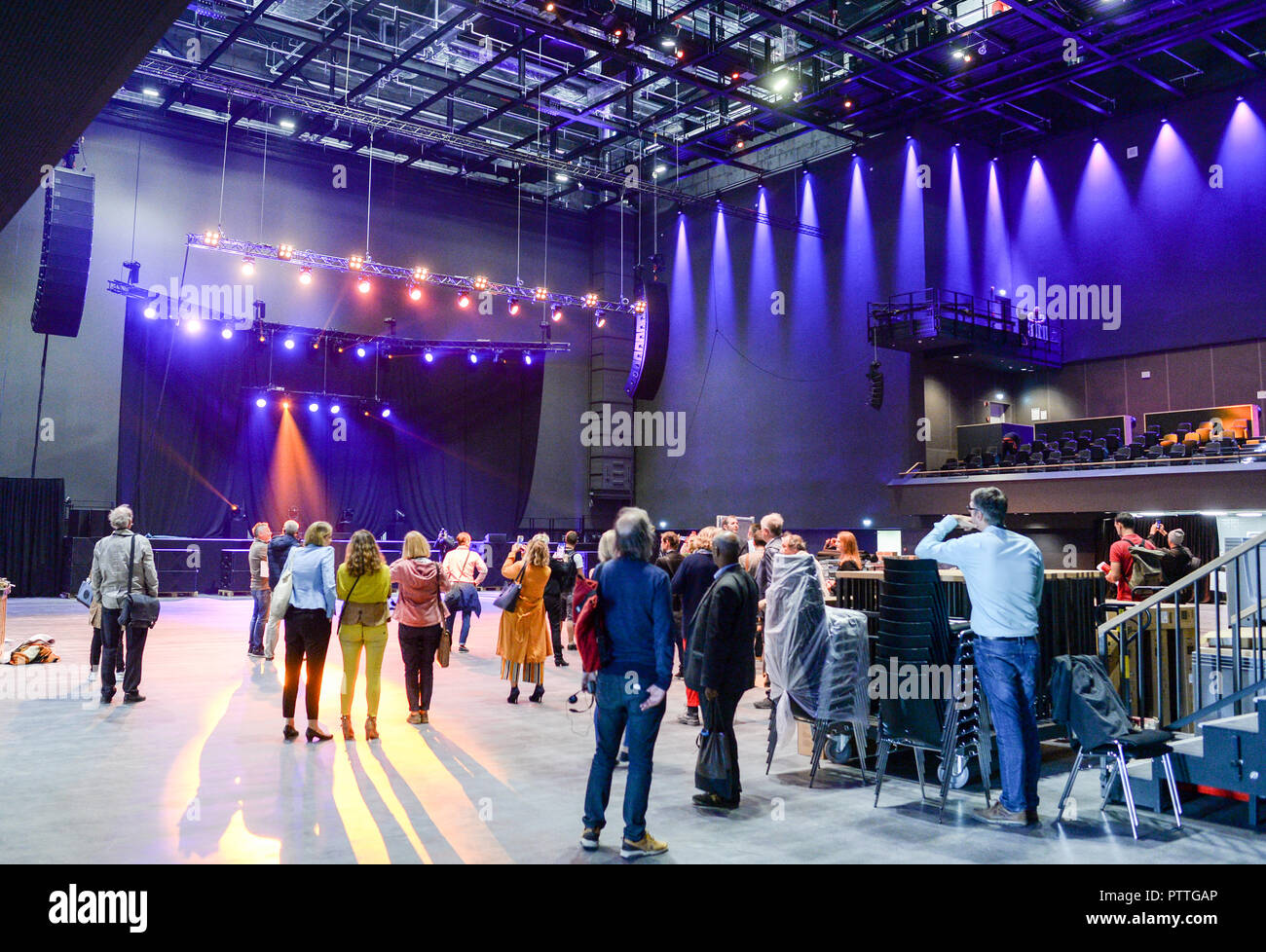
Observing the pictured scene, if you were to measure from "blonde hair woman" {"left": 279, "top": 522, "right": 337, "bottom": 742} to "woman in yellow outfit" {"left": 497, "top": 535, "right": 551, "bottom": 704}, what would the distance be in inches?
71.3

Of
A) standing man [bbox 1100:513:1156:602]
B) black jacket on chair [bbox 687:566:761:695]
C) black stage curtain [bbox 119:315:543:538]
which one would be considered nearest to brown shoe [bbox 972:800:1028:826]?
black jacket on chair [bbox 687:566:761:695]

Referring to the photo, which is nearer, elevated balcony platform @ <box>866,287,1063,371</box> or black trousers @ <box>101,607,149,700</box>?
black trousers @ <box>101,607,149,700</box>

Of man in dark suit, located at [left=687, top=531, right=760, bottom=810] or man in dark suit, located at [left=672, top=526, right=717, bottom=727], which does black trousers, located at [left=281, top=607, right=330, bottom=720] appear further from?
man in dark suit, located at [left=687, top=531, right=760, bottom=810]

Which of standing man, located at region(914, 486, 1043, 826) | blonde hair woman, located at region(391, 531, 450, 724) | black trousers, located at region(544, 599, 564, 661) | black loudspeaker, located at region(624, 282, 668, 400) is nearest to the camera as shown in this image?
standing man, located at region(914, 486, 1043, 826)

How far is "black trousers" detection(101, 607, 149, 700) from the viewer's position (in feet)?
23.3

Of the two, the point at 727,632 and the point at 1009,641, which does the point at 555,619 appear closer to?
the point at 727,632

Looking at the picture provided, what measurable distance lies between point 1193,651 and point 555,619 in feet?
18.8

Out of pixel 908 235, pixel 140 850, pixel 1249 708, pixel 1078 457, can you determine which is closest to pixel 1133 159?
pixel 908 235

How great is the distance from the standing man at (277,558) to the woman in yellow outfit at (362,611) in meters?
1.18

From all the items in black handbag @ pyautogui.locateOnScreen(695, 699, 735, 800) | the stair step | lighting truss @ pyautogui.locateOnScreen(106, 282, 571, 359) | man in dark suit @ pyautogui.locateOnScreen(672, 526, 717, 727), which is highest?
lighting truss @ pyautogui.locateOnScreen(106, 282, 571, 359)

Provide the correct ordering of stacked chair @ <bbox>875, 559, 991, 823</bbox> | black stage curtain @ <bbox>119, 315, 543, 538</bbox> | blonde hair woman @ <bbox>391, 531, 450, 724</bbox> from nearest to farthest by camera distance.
A: stacked chair @ <bbox>875, 559, 991, 823</bbox>, blonde hair woman @ <bbox>391, 531, 450, 724</bbox>, black stage curtain @ <bbox>119, 315, 543, 538</bbox>
